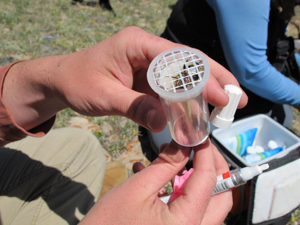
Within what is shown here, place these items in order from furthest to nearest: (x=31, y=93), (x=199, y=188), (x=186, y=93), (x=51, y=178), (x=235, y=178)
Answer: (x=51, y=178) → (x=31, y=93) → (x=235, y=178) → (x=199, y=188) → (x=186, y=93)

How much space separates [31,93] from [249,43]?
1326 millimetres

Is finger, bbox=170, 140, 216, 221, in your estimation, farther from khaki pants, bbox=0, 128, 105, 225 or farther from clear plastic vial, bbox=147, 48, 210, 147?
khaki pants, bbox=0, 128, 105, 225

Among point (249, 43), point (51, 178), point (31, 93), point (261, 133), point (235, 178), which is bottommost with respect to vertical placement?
point (261, 133)

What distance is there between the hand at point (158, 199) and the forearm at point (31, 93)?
55 centimetres

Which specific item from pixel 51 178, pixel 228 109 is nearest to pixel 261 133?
pixel 228 109

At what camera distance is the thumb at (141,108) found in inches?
30.4

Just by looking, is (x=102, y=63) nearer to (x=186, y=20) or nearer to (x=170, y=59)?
(x=170, y=59)

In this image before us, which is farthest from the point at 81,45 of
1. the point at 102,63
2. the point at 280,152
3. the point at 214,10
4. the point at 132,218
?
the point at 132,218

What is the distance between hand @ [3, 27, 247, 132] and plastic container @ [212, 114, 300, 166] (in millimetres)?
875

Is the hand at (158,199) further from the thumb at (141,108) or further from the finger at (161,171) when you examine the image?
the thumb at (141,108)

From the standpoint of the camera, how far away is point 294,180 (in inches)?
59.6

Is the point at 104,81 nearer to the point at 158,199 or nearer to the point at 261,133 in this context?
the point at 158,199

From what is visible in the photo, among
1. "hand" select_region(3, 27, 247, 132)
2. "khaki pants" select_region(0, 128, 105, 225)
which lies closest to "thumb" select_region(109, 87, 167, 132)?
"hand" select_region(3, 27, 247, 132)

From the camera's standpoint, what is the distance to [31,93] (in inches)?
46.2
